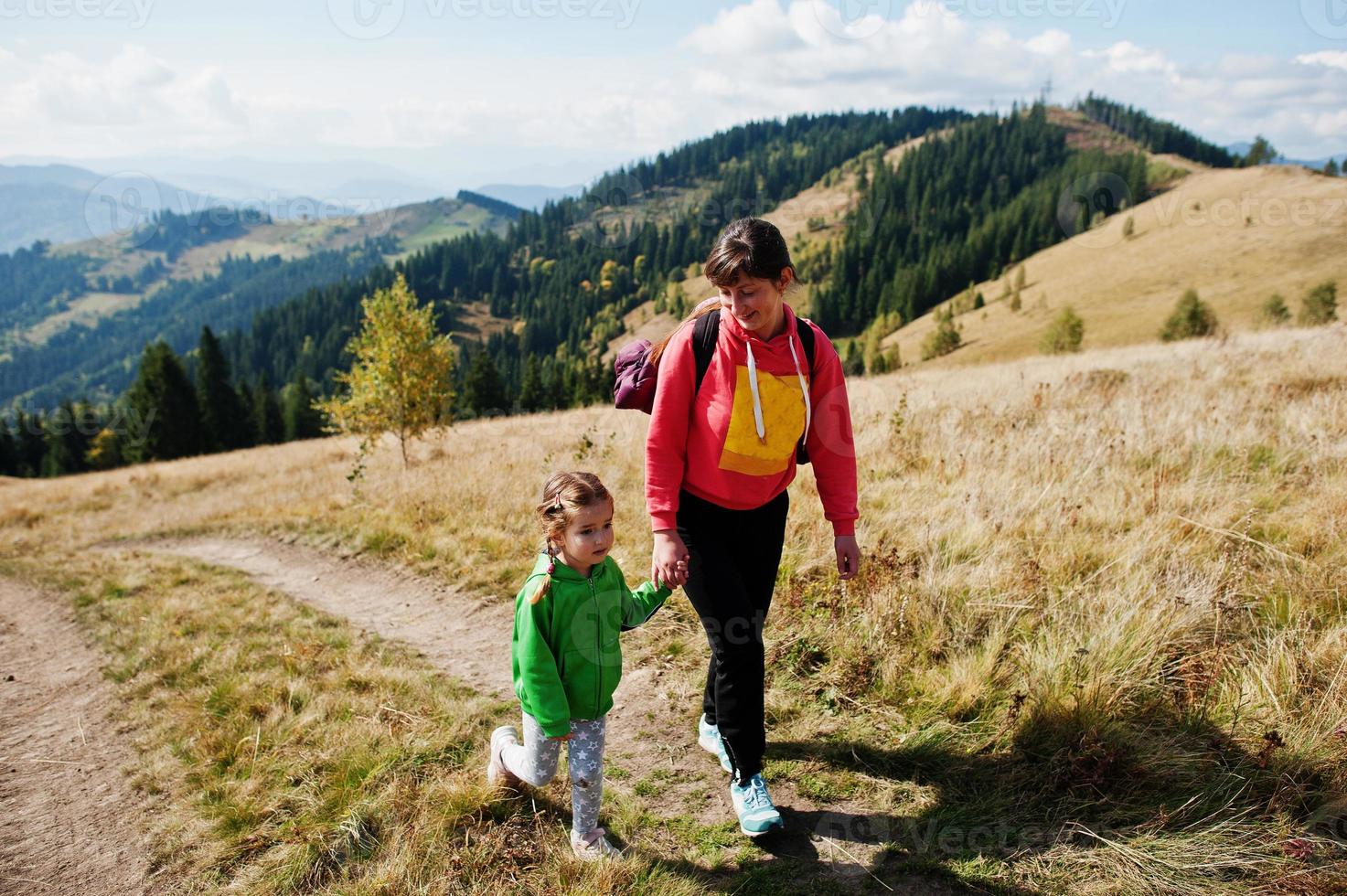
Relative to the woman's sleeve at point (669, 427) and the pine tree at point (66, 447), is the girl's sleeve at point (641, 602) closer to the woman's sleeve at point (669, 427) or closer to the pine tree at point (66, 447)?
the woman's sleeve at point (669, 427)

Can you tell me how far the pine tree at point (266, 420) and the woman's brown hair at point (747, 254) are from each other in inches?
2721

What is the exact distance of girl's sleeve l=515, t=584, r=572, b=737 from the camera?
2840 millimetres

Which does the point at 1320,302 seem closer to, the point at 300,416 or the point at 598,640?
the point at 598,640

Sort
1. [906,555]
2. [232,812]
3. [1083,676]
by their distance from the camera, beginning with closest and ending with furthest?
1. [232,812]
2. [1083,676]
3. [906,555]

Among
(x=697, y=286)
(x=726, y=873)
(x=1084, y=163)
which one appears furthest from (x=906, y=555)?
(x=1084, y=163)

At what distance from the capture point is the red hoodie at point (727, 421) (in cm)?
291

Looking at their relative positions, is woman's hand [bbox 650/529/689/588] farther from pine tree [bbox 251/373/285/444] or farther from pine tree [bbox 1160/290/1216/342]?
pine tree [bbox 251/373/285/444]

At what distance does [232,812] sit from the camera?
347cm

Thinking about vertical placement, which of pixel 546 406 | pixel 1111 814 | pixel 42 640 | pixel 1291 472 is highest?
pixel 1291 472

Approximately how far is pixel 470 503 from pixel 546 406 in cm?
5937

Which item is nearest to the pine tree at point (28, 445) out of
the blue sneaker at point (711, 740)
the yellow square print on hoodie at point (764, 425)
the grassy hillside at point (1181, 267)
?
the blue sneaker at point (711, 740)

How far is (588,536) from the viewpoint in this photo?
285cm

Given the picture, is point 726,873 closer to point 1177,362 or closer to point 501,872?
point 501,872

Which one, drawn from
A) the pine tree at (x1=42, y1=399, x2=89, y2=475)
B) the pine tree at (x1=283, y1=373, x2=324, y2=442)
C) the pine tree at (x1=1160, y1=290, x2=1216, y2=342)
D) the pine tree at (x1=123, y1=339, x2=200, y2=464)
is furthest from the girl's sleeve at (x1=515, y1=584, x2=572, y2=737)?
the pine tree at (x1=42, y1=399, x2=89, y2=475)
